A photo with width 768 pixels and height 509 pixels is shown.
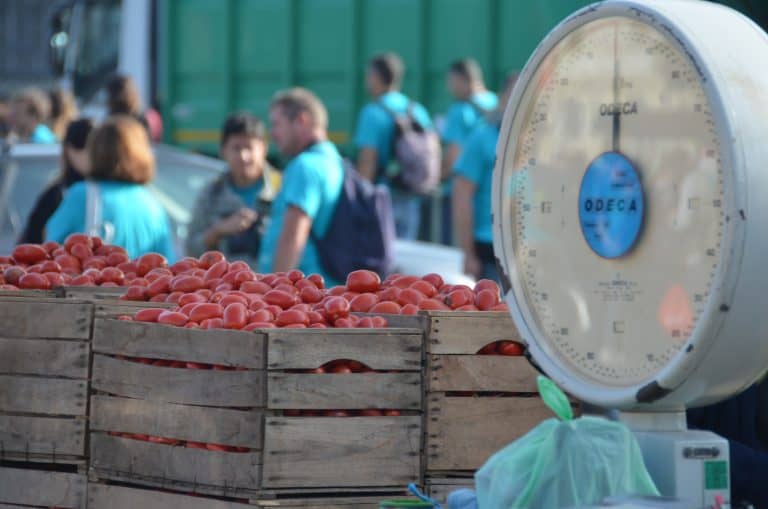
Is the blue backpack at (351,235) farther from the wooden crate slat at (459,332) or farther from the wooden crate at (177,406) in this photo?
the wooden crate slat at (459,332)

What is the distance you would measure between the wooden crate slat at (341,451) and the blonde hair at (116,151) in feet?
15.9

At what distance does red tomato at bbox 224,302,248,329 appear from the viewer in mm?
3566

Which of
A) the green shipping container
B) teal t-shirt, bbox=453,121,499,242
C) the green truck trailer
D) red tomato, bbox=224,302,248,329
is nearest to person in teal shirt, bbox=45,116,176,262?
teal t-shirt, bbox=453,121,499,242

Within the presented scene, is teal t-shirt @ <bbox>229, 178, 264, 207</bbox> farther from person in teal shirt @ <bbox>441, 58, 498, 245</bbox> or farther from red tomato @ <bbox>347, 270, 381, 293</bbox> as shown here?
red tomato @ <bbox>347, 270, 381, 293</bbox>

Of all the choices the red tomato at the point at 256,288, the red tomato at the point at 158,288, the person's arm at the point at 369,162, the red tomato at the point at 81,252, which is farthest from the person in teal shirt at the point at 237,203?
the red tomato at the point at 256,288

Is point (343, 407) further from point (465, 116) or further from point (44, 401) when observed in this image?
point (465, 116)

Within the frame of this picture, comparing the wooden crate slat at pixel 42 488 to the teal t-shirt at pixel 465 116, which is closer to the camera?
the wooden crate slat at pixel 42 488

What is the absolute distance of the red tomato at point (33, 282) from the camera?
443cm

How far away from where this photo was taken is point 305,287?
13.2 ft

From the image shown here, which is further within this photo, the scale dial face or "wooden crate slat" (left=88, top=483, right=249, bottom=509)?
"wooden crate slat" (left=88, top=483, right=249, bottom=509)

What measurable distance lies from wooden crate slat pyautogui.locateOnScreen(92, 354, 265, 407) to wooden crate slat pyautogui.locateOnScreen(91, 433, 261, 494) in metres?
0.11

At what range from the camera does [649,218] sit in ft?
8.11

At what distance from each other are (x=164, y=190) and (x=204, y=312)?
6.95m

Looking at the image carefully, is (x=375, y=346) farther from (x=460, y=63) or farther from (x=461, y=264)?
(x=460, y=63)
